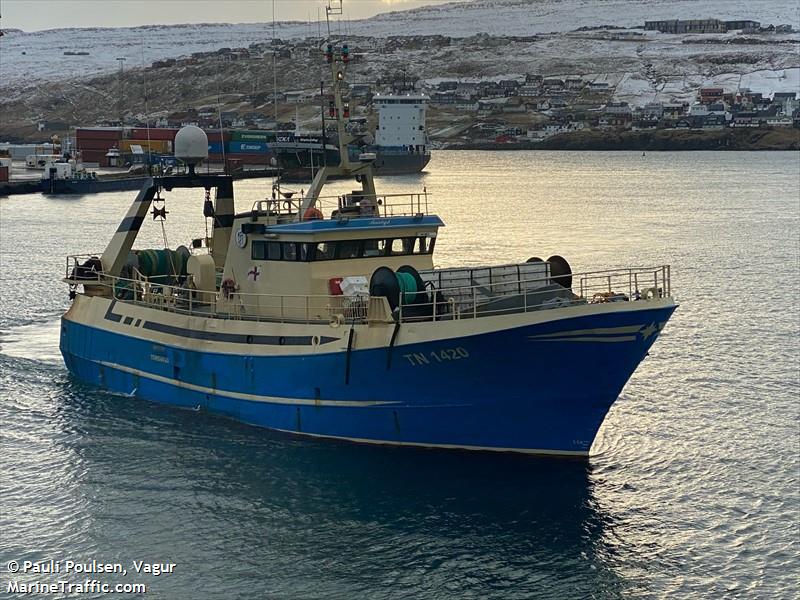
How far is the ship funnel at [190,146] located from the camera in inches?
1307

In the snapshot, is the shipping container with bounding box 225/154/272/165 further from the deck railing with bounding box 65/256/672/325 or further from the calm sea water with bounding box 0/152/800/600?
the deck railing with bounding box 65/256/672/325

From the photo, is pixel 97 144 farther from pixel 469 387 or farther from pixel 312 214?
pixel 469 387

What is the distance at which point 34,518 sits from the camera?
2341 centimetres

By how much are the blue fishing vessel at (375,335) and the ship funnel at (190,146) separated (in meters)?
1.67

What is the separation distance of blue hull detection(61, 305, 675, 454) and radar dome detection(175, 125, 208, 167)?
8085 millimetres

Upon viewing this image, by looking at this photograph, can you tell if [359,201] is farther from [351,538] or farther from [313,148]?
[351,538]

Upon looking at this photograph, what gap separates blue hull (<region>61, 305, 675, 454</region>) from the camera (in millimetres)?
23688

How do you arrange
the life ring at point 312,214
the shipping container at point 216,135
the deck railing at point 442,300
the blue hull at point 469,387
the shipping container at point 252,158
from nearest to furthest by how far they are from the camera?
the blue hull at point 469,387
the deck railing at point 442,300
the life ring at point 312,214
the shipping container at point 252,158
the shipping container at point 216,135

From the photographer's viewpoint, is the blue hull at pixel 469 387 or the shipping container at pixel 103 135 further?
the shipping container at pixel 103 135

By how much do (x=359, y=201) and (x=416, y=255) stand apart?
218 centimetres

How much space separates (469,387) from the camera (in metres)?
24.6

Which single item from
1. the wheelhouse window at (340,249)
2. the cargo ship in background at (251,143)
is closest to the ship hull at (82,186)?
the cargo ship in background at (251,143)

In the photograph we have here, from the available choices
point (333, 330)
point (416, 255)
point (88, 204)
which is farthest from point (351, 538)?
point (88, 204)

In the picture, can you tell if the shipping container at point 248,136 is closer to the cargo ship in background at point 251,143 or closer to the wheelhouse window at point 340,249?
the cargo ship in background at point 251,143
